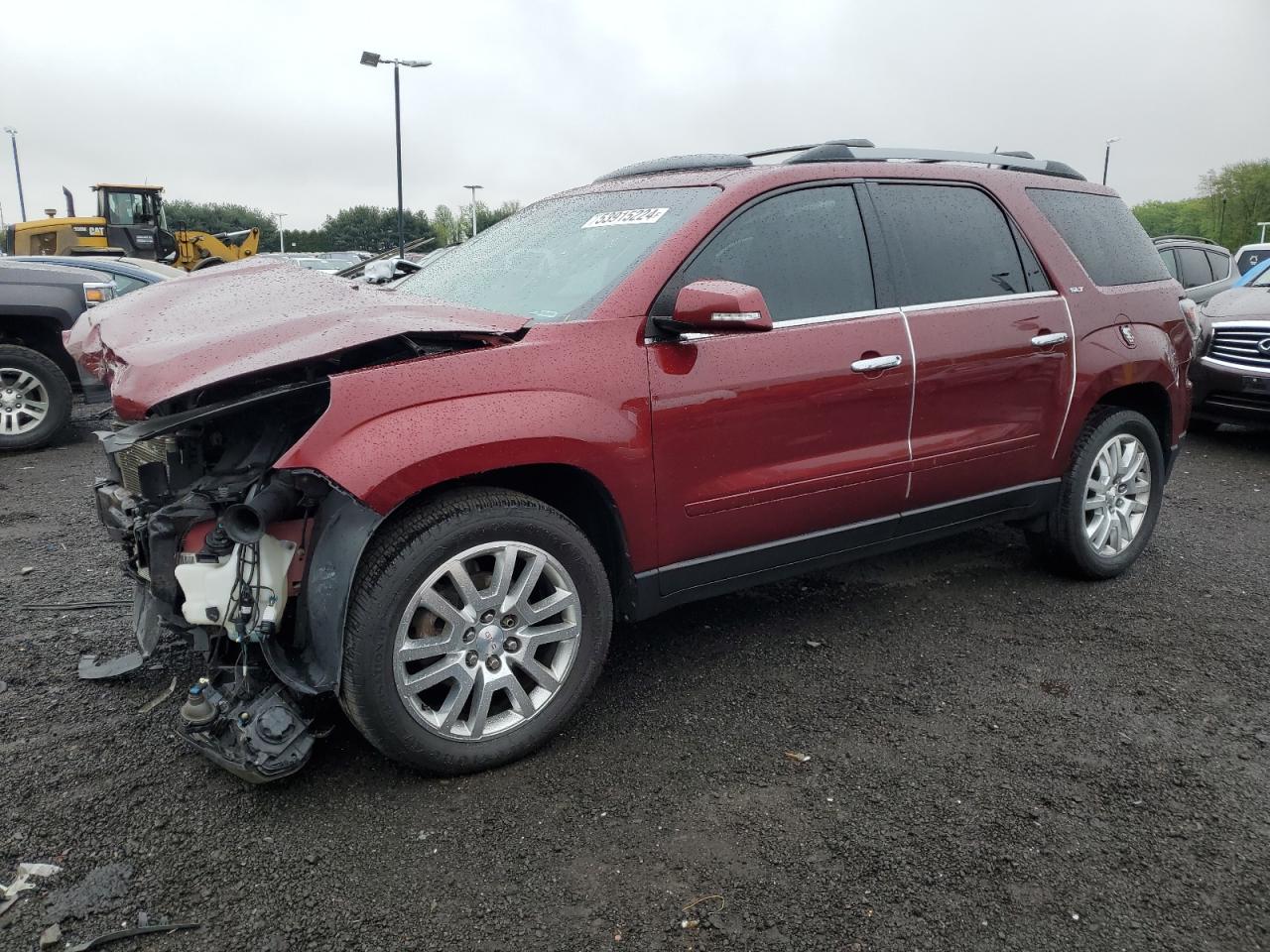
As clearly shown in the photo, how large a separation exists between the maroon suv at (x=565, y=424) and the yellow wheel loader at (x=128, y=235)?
22.0 m

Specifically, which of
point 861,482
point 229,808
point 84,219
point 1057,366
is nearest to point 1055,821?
point 861,482

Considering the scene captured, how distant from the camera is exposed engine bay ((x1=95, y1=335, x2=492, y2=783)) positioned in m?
2.50

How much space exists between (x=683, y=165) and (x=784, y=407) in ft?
3.93

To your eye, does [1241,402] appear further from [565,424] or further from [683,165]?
[565,424]

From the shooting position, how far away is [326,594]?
254cm

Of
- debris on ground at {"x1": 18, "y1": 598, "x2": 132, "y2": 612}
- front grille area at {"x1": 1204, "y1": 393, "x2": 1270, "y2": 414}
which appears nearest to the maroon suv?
debris on ground at {"x1": 18, "y1": 598, "x2": 132, "y2": 612}

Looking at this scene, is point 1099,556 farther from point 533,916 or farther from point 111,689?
point 111,689

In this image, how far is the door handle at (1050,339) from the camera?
150 inches

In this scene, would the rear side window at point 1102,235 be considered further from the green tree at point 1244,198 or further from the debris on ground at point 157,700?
the green tree at point 1244,198

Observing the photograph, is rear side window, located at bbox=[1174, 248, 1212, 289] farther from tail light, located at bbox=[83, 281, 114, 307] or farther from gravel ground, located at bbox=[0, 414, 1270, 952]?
tail light, located at bbox=[83, 281, 114, 307]

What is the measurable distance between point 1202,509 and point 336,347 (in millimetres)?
5530

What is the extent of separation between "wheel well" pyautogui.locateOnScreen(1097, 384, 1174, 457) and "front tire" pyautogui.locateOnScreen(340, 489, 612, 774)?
2872 millimetres

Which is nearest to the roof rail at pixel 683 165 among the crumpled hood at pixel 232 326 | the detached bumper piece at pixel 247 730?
the crumpled hood at pixel 232 326

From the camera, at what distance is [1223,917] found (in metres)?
2.20
